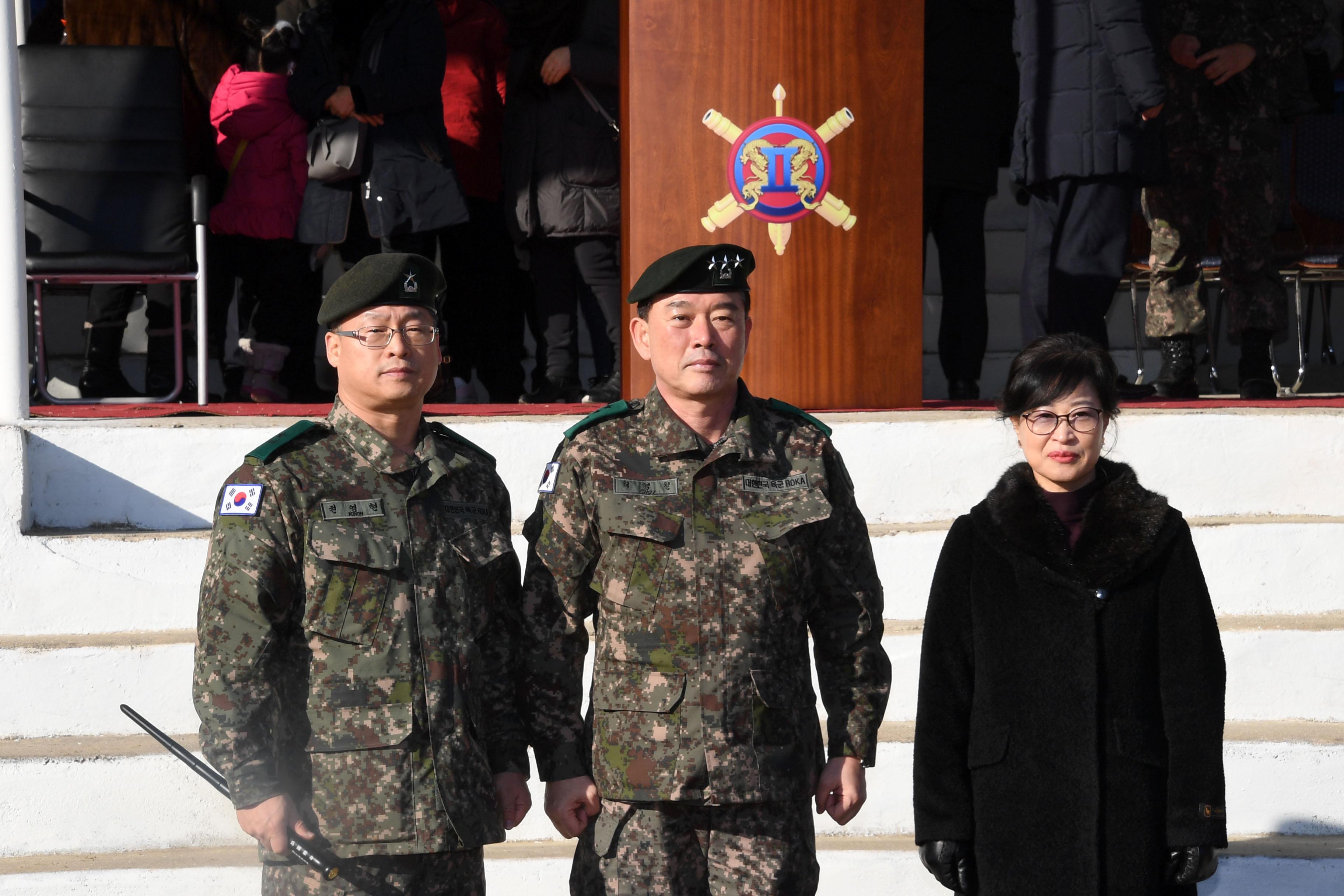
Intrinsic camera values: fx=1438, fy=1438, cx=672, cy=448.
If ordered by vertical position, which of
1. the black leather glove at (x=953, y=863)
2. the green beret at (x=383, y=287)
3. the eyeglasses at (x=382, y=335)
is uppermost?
the green beret at (x=383, y=287)

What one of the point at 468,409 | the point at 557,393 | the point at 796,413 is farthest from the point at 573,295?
the point at 796,413

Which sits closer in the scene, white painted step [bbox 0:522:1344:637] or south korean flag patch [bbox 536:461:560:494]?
south korean flag patch [bbox 536:461:560:494]

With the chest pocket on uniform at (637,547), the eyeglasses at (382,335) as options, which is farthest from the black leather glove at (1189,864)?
the eyeglasses at (382,335)

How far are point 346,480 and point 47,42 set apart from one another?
524cm

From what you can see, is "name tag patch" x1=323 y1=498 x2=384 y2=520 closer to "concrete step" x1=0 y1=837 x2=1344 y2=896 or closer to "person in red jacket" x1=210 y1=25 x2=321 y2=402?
"concrete step" x1=0 y1=837 x2=1344 y2=896

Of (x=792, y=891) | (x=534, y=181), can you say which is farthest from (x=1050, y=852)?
(x=534, y=181)

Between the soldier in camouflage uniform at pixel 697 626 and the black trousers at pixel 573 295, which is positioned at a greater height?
the black trousers at pixel 573 295

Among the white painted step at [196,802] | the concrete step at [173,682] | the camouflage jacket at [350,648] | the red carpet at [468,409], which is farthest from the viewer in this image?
the red carpet at [468,409]

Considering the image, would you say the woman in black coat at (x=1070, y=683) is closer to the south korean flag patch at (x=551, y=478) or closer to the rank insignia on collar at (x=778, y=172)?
the south korean flag patch at (x=551, y=478)

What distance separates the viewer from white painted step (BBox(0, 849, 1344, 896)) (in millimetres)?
3150

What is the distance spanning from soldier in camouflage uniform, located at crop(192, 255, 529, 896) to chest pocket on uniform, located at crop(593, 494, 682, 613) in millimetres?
187

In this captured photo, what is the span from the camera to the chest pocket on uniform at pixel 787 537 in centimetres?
239

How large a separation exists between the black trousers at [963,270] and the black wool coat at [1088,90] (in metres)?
0.85

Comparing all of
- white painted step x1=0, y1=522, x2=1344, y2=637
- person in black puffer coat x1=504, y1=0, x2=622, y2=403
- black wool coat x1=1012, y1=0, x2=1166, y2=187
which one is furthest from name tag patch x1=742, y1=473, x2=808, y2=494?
person in black puffer coat x1=504, y1=0, x2=622, y2=403
